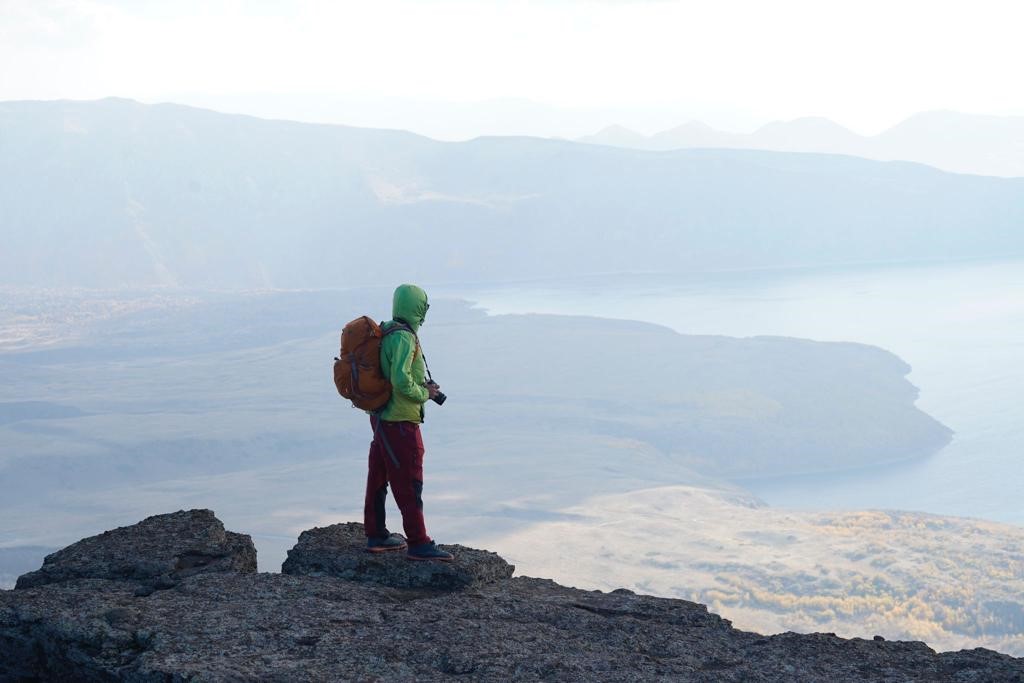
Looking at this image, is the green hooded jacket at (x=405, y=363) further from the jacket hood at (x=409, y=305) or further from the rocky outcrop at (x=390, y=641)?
the rocky outcrop at (x=390, y=641)

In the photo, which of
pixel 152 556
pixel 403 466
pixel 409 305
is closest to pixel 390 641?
pixel 403 466

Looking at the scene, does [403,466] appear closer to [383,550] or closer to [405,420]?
[405,420]

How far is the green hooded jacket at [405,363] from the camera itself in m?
8.02

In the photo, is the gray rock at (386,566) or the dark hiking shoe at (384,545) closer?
the gray rock at (386,566)

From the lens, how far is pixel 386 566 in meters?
8.28

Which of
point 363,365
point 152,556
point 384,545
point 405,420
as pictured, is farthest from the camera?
point 384,545

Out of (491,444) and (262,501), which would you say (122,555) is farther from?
(491,444)

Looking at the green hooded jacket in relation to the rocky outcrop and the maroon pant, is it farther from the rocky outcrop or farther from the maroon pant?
the rocky outcrop

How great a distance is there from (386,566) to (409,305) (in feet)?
6.46

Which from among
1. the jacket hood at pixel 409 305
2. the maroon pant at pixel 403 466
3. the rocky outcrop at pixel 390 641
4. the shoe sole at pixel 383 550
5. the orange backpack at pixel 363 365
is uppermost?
the jacket hood at pixel 409 305

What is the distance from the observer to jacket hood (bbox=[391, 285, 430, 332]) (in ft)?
26.9

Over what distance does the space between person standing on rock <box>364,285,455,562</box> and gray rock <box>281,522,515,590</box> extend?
11 cm

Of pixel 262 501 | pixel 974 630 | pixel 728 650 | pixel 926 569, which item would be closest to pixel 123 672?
pixel 728 650

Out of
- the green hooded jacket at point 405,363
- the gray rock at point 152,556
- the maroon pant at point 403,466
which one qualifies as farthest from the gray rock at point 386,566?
the green hooded jacket at point 405,363
